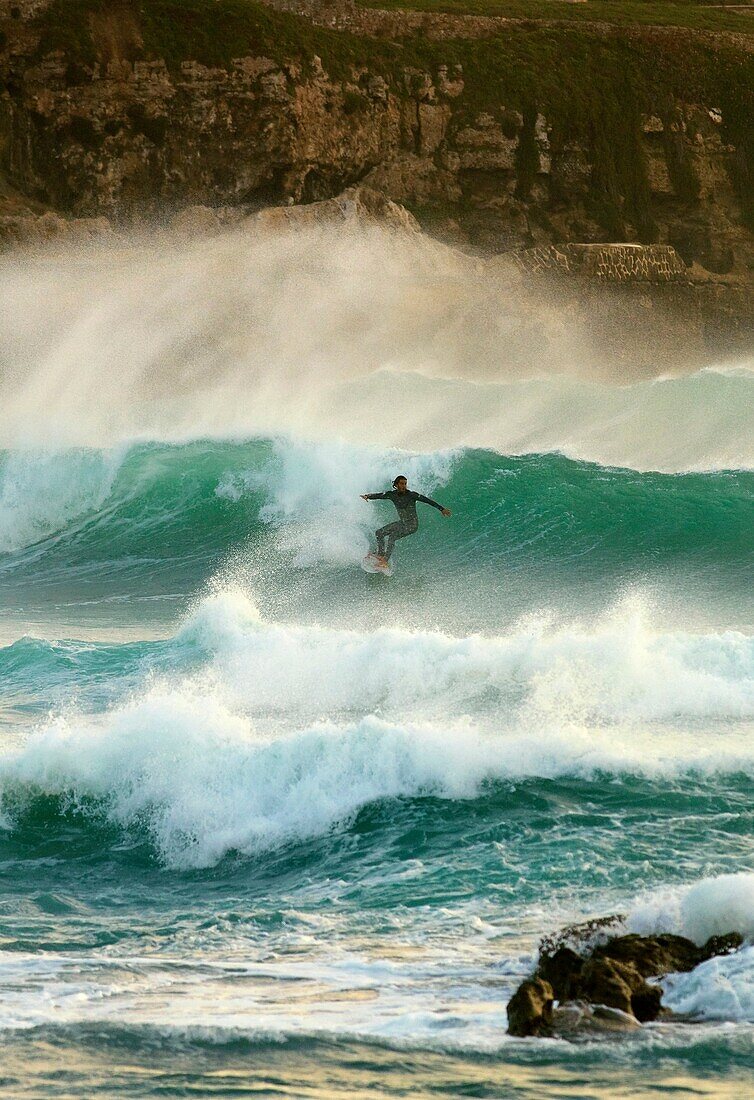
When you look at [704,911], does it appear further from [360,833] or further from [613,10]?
[613,10]

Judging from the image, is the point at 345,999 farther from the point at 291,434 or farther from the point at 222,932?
the point at 291,434

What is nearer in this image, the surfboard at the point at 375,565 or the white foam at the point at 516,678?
the white foam at the point at 516,678

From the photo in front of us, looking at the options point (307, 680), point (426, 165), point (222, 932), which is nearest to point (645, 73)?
point (426, 165)

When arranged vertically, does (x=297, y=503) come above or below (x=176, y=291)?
below

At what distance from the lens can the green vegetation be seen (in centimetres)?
4569

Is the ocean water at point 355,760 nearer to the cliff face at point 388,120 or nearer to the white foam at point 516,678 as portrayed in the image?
the white foam at point 516,678

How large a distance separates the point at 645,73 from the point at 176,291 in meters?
24.0

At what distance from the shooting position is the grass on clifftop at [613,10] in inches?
2180

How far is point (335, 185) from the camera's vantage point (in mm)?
46969

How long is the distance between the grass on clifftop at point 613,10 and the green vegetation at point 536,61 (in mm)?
248

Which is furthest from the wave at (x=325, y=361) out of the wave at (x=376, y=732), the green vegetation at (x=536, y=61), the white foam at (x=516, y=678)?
the wave at (x=376, y=732)

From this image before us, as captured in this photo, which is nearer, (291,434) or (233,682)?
(233,682)

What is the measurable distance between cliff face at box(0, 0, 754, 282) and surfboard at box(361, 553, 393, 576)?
2810cm

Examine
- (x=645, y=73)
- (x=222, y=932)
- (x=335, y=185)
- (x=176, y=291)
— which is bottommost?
(x=222, y=932)
